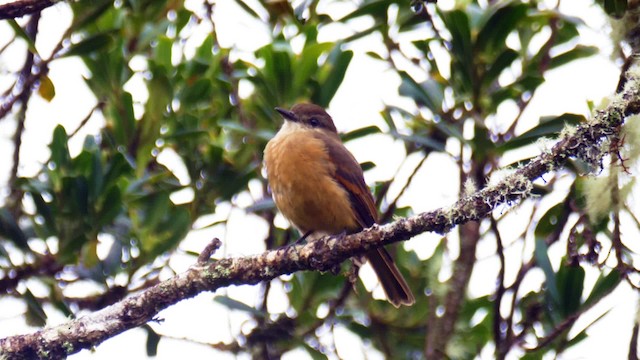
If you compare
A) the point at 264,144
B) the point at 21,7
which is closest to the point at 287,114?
the point at 264,144

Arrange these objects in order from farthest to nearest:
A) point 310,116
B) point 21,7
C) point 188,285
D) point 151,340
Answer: point 310,116 → point 151,340 → point 188,285 → point 21,7

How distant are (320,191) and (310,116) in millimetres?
575

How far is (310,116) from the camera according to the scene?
601 cm

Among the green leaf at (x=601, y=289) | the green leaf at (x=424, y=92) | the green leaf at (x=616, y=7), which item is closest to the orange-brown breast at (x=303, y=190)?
the green leaf at (x=424, y=92)

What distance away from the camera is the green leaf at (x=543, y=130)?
505cm

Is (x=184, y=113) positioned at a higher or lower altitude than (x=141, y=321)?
higher

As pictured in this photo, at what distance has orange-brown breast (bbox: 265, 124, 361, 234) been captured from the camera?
5.53 metres

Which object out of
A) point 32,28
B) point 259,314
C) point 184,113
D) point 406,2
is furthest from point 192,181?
point 406,2

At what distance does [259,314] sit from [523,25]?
7.12 ft

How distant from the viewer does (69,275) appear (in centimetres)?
512

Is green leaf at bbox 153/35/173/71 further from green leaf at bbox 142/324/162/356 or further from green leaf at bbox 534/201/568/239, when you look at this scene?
green leaf at bbox 534/201/568/239

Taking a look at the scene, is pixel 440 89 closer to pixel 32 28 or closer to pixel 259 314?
pixel 259 314

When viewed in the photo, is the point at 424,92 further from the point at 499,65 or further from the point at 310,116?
the point at 310,116

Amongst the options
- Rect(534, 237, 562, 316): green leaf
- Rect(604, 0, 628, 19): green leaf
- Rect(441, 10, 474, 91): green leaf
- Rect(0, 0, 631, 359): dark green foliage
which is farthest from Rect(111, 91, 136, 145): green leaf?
Rect(604, 0, 628, 19): green leaf
